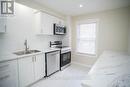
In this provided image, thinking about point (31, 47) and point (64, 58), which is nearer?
point (31, 47)

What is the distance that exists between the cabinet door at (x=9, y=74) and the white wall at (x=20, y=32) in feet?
2.08

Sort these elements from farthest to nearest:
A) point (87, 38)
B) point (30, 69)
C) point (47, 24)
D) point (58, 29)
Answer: point (87, 38) < point (58, 29) < point (47, 24) < point (30, 69)

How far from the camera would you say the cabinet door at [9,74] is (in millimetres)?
1712

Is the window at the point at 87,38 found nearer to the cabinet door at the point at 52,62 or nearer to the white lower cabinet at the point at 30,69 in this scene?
the cabinet door at the point at 52,62

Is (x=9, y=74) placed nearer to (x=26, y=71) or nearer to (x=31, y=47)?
(x=26, y=71)

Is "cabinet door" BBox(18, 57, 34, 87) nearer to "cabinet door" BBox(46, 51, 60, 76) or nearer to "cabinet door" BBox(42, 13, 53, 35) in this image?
"cabinet door" BBox(46, 51, 60, 76)

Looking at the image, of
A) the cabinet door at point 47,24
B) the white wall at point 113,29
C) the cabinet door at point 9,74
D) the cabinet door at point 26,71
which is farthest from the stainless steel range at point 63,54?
the cabinet door at point 9,74

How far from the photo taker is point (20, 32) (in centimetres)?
256

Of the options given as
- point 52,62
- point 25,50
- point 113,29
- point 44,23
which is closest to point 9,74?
point 25,50

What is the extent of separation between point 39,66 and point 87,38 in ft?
8.36

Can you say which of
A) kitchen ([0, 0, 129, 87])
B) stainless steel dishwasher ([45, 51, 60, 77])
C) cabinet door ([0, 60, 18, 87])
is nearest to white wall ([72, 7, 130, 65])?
kitchen ([0, 0, 129, 87])

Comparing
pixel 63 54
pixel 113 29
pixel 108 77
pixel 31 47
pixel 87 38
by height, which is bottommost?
pixel 63 54

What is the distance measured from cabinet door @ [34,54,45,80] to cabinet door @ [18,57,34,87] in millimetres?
144

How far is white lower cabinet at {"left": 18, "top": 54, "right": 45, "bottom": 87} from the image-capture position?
6.77 ft
